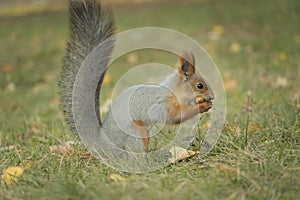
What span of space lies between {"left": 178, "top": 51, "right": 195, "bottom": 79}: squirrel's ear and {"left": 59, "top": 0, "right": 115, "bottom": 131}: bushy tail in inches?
16.0

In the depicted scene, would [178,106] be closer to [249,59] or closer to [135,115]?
[135,115]

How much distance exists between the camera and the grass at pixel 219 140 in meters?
1.60

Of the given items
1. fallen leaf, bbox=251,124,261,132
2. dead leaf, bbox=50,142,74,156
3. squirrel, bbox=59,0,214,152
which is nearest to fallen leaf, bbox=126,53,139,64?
squirrel, bbox=59,0,214,152

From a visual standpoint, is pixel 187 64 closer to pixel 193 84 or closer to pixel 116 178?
pixel 193 84

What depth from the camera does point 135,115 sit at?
215 cm

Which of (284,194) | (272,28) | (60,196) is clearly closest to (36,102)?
(60,196)

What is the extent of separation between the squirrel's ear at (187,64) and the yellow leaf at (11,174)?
101cm

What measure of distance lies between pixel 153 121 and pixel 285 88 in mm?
1906

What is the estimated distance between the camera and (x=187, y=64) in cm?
238

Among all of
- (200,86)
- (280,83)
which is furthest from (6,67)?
(200,86)

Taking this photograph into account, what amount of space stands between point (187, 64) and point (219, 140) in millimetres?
467

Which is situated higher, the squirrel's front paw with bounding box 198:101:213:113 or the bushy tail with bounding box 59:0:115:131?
the bushy tail with bounding box 59:0:115:131

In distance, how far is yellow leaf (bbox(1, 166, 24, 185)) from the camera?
1.83m

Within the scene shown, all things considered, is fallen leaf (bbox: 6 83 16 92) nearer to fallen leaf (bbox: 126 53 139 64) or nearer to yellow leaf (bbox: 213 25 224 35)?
fallen leaf (bbox: 126 53 139 64)
